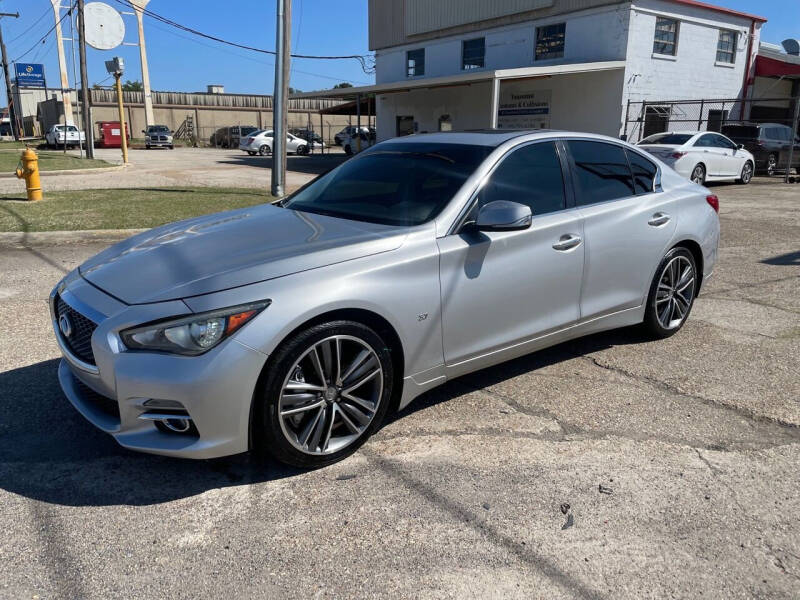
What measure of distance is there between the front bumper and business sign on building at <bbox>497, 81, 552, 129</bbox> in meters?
23.0

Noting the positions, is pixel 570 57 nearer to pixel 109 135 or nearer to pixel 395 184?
pixel 395 184

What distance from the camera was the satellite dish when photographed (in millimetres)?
26953

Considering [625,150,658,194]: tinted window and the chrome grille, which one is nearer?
the chrome grille

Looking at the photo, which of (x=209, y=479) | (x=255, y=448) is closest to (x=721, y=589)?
(x=255, y=448)

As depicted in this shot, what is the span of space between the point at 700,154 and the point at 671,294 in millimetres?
14005

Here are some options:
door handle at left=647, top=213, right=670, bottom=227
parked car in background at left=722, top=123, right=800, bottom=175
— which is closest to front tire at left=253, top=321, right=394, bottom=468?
door handle at left=647, top=213, right=670, bottom=227

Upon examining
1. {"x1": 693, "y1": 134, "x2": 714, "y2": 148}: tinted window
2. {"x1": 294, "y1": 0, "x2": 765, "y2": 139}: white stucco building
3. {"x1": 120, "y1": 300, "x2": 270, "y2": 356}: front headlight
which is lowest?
{"x1": 120, "y1": 300, "x2": 270, "y2": 356}: front headlight

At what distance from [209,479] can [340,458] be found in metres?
0.64

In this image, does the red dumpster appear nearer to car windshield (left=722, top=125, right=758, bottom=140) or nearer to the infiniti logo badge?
car windshield (left=722, top=125, right=758, bottom=140)

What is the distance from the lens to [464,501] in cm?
300

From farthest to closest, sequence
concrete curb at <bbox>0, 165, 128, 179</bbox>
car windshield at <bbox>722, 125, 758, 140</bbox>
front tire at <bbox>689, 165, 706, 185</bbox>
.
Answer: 1. car windshield at <bbox>722, 125, 758, 140</bbox>
2. concrete curb at <bbox>0, 165, 128, 179</bbox>
3. front tire at <bbox>689, 165, 706, 185</bbox>

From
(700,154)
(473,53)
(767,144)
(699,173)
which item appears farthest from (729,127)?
(473,53)

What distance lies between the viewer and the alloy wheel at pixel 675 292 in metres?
5.00

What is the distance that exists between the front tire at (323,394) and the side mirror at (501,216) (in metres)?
Result: 0.86
